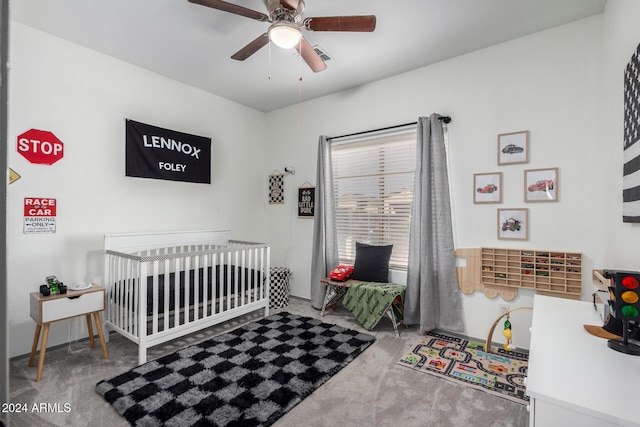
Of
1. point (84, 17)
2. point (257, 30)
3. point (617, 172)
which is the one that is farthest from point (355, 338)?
point (84, 17)

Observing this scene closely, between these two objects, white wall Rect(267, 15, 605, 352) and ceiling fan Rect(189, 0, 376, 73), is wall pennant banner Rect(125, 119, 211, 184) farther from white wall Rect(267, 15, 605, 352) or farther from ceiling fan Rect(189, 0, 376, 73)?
white wall Rect(267, 15, 605, 352)

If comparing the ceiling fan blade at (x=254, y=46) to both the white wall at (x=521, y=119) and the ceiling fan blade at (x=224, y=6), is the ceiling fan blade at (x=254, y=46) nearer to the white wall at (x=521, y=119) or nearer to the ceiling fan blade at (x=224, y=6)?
the ceiling fan blade at (x=224, y=6)

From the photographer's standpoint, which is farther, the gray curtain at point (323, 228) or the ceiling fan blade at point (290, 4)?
the gray curtain at point (323, 228)

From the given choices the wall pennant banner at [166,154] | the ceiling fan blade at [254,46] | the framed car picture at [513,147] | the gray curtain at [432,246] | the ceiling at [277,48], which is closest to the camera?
the ceiling fan blade at [254,46]

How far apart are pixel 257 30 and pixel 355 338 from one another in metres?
2.82

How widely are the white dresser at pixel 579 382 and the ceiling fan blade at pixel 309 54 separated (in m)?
2.16

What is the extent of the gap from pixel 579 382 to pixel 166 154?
359 centimetres

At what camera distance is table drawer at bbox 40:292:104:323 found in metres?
2.14

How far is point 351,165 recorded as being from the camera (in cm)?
373

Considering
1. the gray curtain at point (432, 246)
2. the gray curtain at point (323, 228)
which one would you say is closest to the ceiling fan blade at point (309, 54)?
the gray curtain at point (432, 246)

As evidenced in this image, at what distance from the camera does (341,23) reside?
1.89 metres

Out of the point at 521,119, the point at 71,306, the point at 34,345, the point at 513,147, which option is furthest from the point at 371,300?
the point at 34,345

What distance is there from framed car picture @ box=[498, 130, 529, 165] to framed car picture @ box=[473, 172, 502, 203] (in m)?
0.14

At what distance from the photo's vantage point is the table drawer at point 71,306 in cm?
214
